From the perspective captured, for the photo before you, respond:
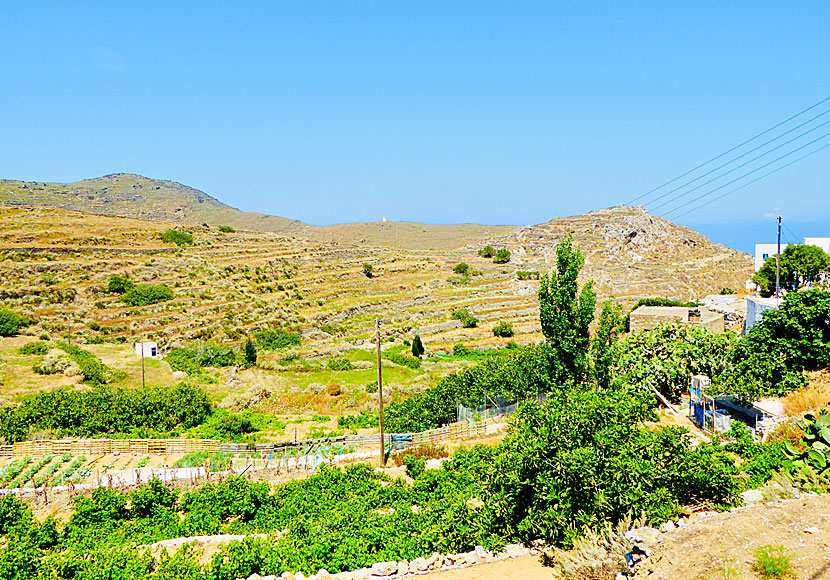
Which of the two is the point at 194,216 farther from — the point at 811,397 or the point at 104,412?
the point at 811,397

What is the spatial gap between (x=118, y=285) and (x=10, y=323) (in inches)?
350

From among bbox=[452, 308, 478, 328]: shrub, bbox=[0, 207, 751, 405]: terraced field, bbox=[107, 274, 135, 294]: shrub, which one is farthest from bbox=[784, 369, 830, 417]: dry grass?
bbox=[107, 274, 135, 294]: shrub

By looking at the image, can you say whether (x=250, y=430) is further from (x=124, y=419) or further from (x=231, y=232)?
(x=231, y=232)

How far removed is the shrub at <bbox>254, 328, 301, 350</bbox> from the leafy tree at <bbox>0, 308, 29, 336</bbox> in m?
16.2

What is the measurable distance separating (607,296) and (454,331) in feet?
66.0

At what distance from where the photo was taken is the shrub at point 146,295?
1683 inches

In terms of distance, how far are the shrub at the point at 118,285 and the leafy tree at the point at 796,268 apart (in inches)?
2103

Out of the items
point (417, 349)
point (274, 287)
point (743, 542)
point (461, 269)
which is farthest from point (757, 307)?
point (274, 287)

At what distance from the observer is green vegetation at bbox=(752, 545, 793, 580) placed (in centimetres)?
697

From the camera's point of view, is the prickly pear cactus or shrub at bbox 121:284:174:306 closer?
the prickly pear cactus

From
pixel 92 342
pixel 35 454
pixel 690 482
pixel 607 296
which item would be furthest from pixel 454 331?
pixel 690 482

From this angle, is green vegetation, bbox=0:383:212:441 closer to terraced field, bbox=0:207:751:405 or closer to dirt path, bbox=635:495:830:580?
terraced field, bbox=0:207:751:405

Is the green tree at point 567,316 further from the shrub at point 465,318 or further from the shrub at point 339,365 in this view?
the shrub at point 465,318

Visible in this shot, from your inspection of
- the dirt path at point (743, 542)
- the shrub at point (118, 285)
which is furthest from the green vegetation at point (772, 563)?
the shrub at point (118, 285)
